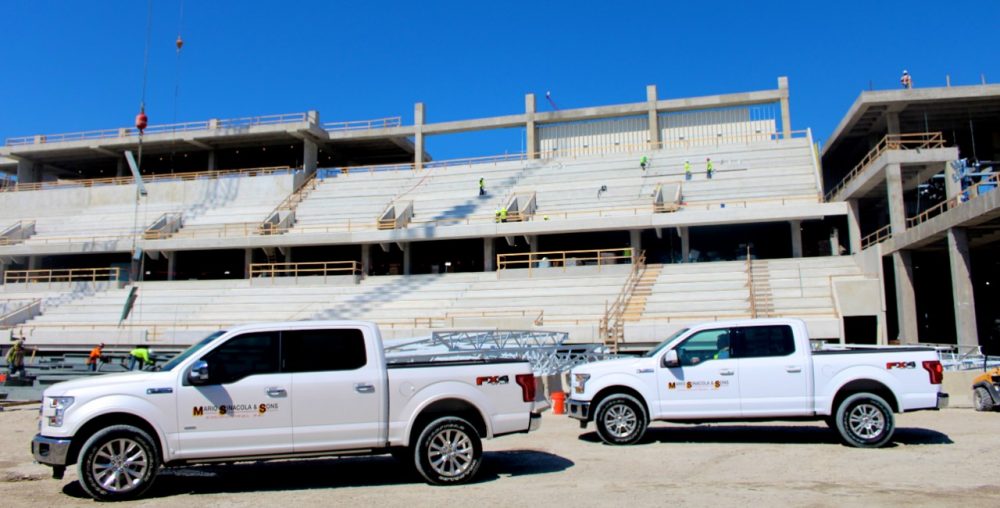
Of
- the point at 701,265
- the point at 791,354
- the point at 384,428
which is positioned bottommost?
the point at 384,428

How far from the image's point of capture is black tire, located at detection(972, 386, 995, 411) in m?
13.6

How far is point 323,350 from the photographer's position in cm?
786

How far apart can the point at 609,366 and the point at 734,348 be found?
184 cm

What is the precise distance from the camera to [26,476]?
8.90m

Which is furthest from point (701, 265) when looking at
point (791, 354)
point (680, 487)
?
point (680, 487)

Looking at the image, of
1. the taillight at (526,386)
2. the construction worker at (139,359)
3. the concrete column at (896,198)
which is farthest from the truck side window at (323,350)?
the concrete column at (896,198)

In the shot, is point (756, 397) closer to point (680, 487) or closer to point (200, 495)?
point (680, 487)

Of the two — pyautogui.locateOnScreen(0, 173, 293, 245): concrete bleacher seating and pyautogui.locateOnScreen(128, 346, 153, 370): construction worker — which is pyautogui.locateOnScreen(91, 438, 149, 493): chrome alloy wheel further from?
pyautogui.locateOnScreen(0, 173, 293, 245): concrete bleacher seating

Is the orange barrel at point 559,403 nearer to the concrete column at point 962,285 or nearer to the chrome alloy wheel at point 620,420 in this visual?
the chrome alloy wheel at point 620,420

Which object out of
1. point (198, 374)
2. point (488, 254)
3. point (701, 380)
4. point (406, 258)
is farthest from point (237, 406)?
point (406, 258)

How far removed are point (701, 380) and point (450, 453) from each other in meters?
4.31

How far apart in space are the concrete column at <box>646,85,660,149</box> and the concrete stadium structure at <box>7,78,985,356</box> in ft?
0.39

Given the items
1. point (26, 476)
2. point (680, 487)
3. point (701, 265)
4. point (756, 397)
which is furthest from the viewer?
point (701, 265)

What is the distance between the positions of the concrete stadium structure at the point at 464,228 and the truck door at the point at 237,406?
15.4 metres
